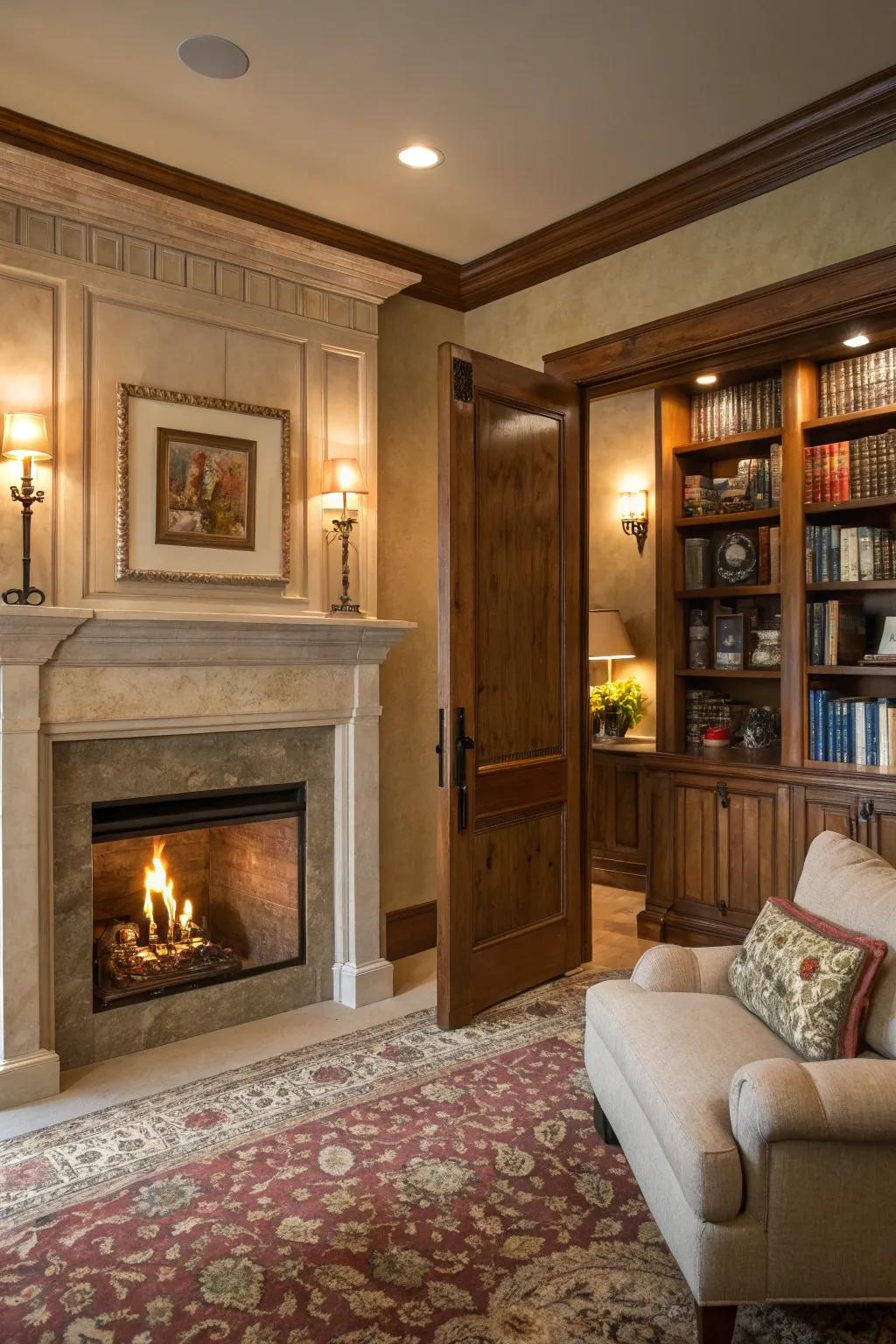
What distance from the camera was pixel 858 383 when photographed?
4012 mm

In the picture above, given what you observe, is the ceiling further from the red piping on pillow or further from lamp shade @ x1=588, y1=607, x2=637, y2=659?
lamp shade @ x1=588, y1=607, x2=637, y2=659

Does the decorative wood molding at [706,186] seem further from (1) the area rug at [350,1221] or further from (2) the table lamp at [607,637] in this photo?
(1) the area rug at [350,1221]

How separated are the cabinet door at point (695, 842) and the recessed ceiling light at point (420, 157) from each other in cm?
271

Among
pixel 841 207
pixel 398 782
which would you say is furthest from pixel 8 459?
pixel 841 207

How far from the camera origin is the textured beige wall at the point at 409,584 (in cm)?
423

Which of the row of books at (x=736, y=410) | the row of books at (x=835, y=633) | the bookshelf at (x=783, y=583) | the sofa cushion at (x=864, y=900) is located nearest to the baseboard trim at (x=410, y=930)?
the bookshelf at (x=783, y=583)

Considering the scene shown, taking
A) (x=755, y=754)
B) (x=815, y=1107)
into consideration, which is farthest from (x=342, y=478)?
(x=815, y=1107)

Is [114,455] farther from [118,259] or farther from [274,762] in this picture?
[274,762]

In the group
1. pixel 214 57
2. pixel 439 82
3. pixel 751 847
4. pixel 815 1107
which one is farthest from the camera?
pixel 751 847

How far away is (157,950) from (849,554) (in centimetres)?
318

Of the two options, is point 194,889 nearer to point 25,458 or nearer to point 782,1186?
point 25,458

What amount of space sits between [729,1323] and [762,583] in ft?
11.4

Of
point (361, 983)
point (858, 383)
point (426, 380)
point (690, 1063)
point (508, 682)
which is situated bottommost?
point (361, 983)

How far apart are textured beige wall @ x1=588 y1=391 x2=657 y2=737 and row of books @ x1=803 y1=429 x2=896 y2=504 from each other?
193 centimetres
